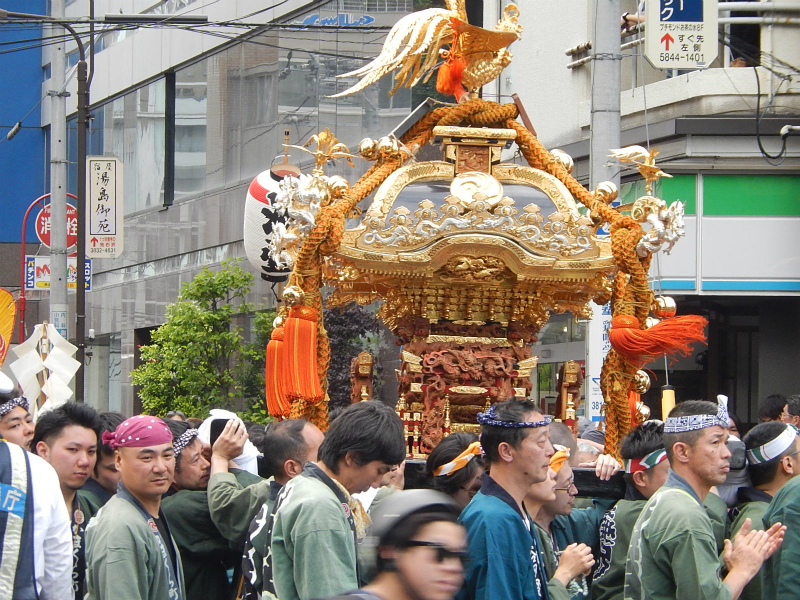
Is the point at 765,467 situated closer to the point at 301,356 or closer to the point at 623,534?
the point at 623,534

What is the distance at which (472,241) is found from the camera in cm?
683

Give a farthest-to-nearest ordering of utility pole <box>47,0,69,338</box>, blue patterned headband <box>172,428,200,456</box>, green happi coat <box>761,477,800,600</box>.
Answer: utility pole <box>47,0,69,338</box> < blue patterned headband <box>172,428,200,456</box> < green happi coat <box>761,477,800,600</box>

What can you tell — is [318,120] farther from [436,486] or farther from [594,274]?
[436,486]

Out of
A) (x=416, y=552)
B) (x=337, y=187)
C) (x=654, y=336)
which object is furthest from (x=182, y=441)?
(x=416, y=552)

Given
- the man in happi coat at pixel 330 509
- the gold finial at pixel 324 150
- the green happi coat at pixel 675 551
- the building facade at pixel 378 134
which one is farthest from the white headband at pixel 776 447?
the building facade at pixel 378 134

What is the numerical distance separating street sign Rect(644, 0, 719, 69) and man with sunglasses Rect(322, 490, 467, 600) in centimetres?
701

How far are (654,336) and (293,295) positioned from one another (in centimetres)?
199

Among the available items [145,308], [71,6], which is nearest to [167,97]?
[145,308]

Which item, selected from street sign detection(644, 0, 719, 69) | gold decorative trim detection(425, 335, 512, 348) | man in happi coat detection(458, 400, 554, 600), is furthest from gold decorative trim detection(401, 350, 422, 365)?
street sign detection(644, 0, 719, 69)

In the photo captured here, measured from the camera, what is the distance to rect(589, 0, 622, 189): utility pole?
7918 millimetres

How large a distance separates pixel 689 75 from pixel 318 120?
6373mm

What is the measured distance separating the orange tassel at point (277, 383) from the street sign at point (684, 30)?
391cm

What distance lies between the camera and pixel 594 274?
23.2ft

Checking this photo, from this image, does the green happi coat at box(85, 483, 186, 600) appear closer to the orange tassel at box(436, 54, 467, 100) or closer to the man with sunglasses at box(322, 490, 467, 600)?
the man with sunglasses at box(322, 490, 467, 600)
